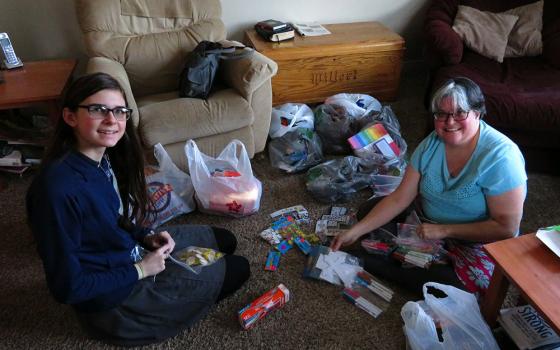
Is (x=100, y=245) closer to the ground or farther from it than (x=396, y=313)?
farther from it

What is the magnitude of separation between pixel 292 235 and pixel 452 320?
32.3 inches

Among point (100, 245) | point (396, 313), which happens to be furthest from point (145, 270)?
point (396, 313)

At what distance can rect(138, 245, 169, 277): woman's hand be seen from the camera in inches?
51.6

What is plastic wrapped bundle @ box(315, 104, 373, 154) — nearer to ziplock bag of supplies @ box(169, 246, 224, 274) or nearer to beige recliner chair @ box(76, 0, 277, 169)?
beige recliner chair @ box(76, 0, 277, 169)

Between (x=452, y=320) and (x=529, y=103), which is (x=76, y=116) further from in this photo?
(x=529, y=103)

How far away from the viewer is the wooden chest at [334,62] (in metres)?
2.63

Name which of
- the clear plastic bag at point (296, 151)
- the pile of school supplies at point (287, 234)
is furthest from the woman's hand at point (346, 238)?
the clear plastic bag at point (296, 151)

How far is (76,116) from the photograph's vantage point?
43.5 inches

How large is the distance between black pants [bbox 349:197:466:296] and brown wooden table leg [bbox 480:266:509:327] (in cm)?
14

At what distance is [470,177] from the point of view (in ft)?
4.43

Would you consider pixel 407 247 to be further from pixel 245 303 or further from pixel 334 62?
pixel 334 62

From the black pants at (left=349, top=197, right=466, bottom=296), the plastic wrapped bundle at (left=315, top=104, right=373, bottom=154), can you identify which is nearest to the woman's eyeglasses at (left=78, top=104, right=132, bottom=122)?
the black pants at (left=349, top=197, right=466, bottom=296)

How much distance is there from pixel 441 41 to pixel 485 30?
1.30 ft

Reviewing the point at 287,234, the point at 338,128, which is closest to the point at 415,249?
the point at 287,234
